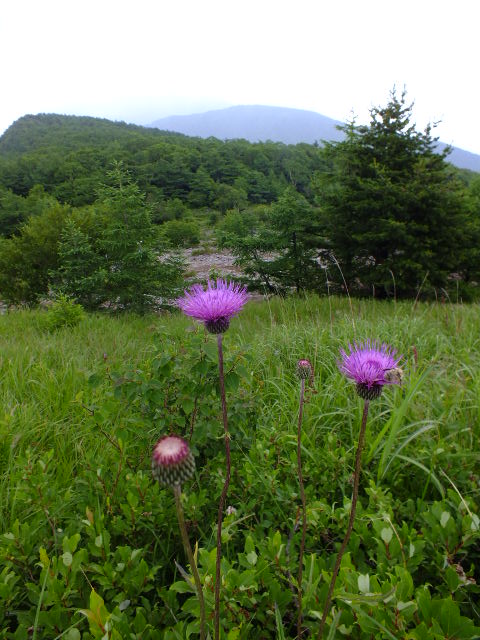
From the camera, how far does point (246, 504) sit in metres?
1.80

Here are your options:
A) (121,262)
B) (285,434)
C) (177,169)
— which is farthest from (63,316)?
(177,169)

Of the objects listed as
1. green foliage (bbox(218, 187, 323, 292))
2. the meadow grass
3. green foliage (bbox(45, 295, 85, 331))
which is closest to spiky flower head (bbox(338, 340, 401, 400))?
the meadow grass

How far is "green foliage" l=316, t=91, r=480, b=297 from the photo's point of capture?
8758mm

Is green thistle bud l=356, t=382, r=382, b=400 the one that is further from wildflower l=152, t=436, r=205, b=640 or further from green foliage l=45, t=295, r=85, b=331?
green foliage l=45, t=295, r=85, b=331

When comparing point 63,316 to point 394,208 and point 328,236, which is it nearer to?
point 328,236

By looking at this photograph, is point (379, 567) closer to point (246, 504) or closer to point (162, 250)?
point (246, 504)

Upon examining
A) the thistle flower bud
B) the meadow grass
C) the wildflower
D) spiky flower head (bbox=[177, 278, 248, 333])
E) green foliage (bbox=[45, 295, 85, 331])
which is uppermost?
spiky flower head (bbox=[177, 278, 248, 333])

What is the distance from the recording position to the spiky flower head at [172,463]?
0.81 metres

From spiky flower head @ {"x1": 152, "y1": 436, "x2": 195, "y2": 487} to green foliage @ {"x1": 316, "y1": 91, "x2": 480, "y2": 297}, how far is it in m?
8.71

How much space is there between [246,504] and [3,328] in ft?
19.8

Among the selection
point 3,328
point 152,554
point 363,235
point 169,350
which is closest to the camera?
point 152,554

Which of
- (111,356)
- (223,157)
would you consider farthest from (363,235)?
(223,157)

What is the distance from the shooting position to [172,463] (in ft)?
2.70

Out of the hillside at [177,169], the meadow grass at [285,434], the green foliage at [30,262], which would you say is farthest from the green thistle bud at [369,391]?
the hillside at [177,169]
